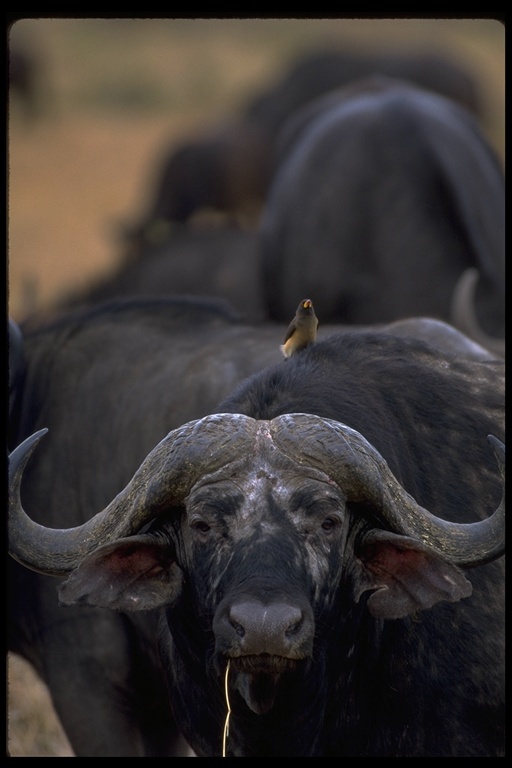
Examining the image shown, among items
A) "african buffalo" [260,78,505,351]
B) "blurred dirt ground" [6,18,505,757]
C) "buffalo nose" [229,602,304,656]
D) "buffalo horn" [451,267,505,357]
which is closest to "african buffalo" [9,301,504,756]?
"buffalo nose" [229,602,304,656]

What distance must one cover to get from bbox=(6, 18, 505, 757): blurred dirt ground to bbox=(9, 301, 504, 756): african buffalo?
7.54ft

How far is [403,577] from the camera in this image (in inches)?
152

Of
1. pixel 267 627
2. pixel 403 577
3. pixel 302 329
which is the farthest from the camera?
pixel 302 329

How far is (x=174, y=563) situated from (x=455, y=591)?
865mm

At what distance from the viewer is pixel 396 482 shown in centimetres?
384

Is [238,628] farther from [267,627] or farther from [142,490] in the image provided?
[142,490]

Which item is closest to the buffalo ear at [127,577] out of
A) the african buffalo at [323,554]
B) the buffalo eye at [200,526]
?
the african buffalo at [323,554]

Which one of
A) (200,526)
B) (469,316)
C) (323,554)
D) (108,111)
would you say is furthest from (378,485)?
(108,111)

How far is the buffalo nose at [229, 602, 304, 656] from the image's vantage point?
10.9 ft

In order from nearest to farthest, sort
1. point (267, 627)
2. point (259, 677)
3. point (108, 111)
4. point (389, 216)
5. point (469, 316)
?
point (267, 627) < point (259, 677) < point (469, 316) < point (389, 216) < point (108, 111)

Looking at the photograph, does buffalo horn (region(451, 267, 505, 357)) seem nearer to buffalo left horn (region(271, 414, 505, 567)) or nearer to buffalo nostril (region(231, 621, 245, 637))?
buffalo left horn (region(271, 414, 505, 567))

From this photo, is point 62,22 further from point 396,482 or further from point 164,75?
point 396,482

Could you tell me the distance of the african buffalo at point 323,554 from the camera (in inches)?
146

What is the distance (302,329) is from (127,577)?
3.69 ft
